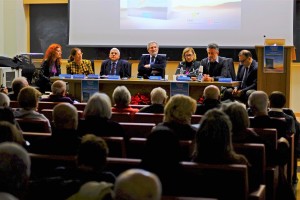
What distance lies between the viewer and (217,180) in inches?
136

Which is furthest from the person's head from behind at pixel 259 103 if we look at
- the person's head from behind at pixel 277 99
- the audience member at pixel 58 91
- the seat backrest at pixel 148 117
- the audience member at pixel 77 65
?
the audience member at pixel 77 65

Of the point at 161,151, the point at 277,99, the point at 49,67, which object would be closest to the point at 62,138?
the point at 161,151

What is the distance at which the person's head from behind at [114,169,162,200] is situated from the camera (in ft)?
6.99

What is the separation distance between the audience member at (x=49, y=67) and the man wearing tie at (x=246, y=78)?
306 centimetres

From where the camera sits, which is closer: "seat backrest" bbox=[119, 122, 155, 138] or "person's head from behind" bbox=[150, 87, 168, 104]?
"seat backrest" bbox=[119, 122, 155, 138]

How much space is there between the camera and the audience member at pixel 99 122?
474 centimetres

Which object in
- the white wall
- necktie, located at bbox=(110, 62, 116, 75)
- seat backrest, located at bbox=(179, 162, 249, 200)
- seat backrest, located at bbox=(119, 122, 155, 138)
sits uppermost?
the white wall

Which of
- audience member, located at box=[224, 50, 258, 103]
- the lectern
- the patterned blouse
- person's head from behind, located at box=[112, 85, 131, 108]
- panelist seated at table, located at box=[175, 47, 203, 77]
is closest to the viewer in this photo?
person's head from behind, located at box=[112, 85, 131, 108]

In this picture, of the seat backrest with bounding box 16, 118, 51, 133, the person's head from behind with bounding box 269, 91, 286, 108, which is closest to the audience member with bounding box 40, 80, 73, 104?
the seat backrest with bounding box 16, 118, 51, 133

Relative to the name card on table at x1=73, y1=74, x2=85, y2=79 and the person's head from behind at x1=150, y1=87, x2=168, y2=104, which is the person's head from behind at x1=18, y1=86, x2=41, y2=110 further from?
the name card on table at x1=73, y1=74, x2=85, y2=79

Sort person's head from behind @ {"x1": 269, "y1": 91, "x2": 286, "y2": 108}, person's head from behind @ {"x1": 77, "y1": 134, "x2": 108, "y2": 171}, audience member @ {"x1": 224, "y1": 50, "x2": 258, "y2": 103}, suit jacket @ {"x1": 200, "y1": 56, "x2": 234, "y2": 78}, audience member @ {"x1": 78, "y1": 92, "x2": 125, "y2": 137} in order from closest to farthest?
person's head from behind @ {"x1": 77, "y1": 134, "x2": 108, "y2": 171}
audience member @ {"x1": 78, "y1": 92, "x2": 125, "y2": 137}
person's head from behind @ {"x1": 269, "y1": 91, "x2": 286, "y2": 108}
audience member @ {"x1": 224, "y1": 50, "x2": 258, "y2": 103}
suit jacket @ {"x1": 200, "y1": 56, "x2": 234, "y2": 78}

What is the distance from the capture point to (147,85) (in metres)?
9.08

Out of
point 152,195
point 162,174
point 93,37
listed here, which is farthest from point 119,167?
point 93,37

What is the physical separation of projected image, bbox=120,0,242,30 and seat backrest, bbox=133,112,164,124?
546 centimetres
